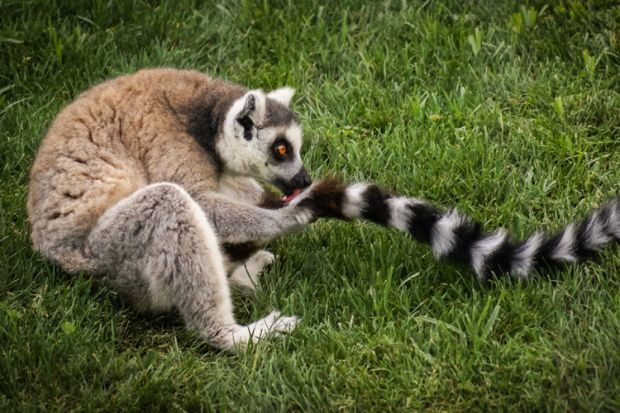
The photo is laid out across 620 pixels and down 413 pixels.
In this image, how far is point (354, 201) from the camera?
5.03 metres

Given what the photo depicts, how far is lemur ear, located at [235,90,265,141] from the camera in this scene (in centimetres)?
543

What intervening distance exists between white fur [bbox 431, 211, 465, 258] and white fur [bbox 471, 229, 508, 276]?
126mm

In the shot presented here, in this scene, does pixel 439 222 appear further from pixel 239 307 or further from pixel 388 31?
pixel 388 31

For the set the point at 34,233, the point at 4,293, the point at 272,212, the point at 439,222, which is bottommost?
the point at 4,293

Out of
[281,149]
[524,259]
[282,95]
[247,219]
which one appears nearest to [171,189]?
[247,219]

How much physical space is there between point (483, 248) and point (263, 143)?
4.98ft

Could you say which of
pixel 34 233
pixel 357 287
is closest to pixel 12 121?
pixel 34 233

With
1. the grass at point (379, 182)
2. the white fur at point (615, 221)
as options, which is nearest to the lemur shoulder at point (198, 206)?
the white fur at point (615, 221)

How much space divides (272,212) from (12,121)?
2586 mm

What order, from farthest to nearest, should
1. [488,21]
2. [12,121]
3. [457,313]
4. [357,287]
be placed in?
A: 1. [488,21]
2. [12,121]
3. [357,287]
4. [457,313]

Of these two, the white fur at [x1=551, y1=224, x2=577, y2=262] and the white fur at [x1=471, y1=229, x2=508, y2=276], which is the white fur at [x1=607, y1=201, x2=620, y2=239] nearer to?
the white fur at [x1=551, y1=224, x2=577, y2=262]

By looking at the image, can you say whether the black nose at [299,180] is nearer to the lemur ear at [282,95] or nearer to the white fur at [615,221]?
the lemur ear at [282,95]

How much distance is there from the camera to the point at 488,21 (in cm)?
743

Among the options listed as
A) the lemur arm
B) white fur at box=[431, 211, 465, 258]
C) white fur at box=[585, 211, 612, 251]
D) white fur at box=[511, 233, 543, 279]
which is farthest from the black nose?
white fur at box=[585, 211, 612, 251]
